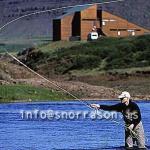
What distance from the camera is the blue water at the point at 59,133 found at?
30.7 meters

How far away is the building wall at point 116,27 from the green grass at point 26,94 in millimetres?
59081

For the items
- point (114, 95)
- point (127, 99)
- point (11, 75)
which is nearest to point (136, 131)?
point (127, 99)

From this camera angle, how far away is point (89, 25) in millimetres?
126062

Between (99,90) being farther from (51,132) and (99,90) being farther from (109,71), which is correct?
(51,132)

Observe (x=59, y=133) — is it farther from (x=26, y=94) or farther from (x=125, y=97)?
(x=26, y=94)

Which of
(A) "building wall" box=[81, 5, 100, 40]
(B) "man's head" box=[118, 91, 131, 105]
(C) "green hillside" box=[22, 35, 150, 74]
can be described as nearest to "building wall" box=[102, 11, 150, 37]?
(A) "building wall" box=[81, 5, 100, 40]

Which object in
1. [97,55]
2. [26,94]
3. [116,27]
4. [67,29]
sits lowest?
[26,94]

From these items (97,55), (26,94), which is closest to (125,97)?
(26,94)

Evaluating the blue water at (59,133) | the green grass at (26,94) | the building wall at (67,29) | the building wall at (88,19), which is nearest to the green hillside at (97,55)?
the building wall at (88,19)

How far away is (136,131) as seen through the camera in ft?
90.9

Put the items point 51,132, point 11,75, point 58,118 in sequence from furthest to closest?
point 11,75 → point 58,118 → point 51,132

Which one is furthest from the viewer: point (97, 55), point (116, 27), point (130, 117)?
point (116, 27)

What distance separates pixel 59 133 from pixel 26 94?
28556 millimetres

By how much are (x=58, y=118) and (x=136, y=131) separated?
18917 millimetres
